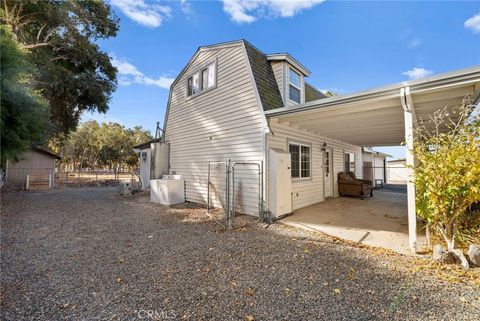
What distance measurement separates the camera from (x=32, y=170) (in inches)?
572

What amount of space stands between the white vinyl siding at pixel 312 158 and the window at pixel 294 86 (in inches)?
49.4

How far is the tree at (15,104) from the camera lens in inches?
205

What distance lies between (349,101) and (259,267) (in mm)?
3661

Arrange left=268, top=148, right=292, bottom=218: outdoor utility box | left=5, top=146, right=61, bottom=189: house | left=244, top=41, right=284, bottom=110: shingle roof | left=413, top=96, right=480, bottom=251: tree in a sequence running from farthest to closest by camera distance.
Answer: left=5, top=146, right=61, bottom=189: house, left=244, top=41, right=284, bottom=110: shingle roof, left=268, top=148, right=292, bottom=218: outdoor utility box, left=413, top=96, right=480, bottom=251: tree

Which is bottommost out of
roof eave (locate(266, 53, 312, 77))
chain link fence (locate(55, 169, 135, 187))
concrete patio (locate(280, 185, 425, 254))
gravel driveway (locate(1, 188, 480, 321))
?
gravel driveway (locate(1, 188, 480, 321))

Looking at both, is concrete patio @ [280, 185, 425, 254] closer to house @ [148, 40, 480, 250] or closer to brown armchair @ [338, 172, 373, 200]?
house @ [148, 40, 480, 250]

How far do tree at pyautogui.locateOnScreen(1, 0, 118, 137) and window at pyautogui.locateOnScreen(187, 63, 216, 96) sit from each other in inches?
337

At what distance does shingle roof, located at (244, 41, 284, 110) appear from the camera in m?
6.13

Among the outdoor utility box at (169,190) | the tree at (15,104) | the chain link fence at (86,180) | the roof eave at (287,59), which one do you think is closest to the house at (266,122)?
the roof eave at (287,59)

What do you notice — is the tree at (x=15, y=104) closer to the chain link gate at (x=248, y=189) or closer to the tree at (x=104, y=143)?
the chain link gate at (x=248, y=189)

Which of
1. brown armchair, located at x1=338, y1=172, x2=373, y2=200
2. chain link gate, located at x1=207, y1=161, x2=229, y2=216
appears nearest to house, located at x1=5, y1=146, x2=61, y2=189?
chain link gate, located at x1=207, y1=161, x2=229, y2=216

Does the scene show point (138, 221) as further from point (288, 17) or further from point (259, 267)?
point (288, 17)

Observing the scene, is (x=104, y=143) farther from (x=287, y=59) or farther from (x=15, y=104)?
(x=287, y=59)

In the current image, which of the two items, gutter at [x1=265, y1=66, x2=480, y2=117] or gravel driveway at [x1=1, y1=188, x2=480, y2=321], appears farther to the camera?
gutter at [x1=265, y1=66, x2=480, y2=117]
